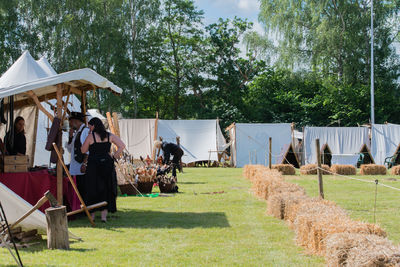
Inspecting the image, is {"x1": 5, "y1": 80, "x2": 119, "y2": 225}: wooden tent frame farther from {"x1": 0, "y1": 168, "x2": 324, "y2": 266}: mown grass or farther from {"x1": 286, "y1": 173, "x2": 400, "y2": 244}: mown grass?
{"x1": 286, "y1": 173, "x2": 400, "y2": 244}: mown grass

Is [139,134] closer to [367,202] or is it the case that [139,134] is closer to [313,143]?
[313,143]

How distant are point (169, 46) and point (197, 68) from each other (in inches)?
100

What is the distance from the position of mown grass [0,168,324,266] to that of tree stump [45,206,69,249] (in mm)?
106

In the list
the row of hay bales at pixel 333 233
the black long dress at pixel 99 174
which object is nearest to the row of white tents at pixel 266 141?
the row of hay bales at pixel 333 233

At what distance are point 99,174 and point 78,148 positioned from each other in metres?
0.54

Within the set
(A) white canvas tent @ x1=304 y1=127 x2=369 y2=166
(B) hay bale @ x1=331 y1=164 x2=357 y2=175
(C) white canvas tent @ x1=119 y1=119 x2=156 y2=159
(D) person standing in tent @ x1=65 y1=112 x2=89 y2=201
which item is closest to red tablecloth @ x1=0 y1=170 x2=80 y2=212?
(D) person standing in tent @ x1=65 y1=112 x2=89 y2=201

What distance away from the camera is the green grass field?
4.37 metres

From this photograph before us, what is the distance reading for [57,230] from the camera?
4.75 metres

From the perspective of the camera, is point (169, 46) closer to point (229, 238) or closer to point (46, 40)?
point (46, 40)

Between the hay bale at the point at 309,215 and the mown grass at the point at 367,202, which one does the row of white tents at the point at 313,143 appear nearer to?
the mown grass at the point at 367,202

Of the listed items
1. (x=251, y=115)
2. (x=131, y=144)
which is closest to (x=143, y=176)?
(x=131, y=144)

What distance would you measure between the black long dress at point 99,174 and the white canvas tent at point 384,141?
55.8ft

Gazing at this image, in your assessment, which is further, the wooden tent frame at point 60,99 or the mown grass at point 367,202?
the wooden tent frame at point 60,99

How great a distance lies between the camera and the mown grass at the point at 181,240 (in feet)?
14.2
